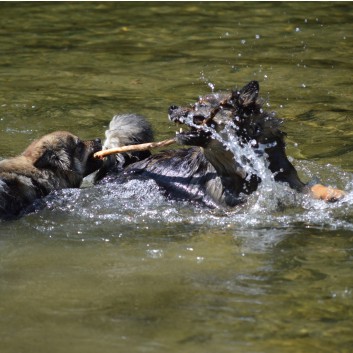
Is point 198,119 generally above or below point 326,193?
above

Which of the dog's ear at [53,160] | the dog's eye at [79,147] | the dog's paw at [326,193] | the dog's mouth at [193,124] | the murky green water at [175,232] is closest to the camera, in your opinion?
the murky green water at [175,232]

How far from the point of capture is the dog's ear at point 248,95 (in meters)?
6.45

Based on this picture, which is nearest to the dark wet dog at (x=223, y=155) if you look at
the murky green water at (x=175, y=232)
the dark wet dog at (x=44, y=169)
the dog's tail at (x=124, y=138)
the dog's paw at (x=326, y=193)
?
the dog's paw at (x=326, y=193)

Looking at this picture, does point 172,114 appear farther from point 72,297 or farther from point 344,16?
point 344,16

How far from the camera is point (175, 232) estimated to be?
6270mm

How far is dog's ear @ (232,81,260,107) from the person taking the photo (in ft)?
21.2

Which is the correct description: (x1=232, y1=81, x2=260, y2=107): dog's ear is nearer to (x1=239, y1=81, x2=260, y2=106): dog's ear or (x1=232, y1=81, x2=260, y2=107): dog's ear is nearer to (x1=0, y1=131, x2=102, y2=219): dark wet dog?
(x1=239, y1=81, x2=260, y2=106): dog's ear

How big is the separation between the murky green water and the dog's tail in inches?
17.3

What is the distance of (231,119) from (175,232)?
0.91 m

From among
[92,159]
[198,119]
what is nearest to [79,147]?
[92,159]

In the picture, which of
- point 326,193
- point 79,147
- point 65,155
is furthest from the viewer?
point 79,147

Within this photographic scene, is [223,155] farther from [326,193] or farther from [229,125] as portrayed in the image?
[326,193]

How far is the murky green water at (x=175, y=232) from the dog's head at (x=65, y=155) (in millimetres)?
307

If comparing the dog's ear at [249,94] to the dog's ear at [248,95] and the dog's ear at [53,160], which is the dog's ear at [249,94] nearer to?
the dog's ear at [248,95]
